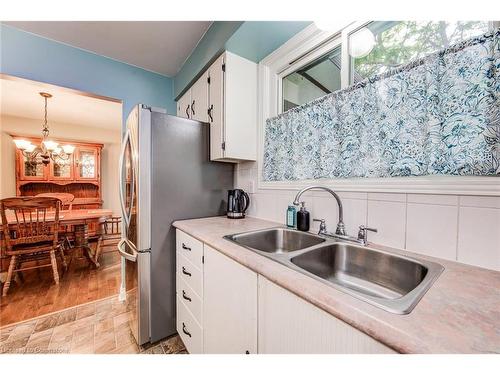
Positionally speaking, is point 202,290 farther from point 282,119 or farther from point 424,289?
point 282,119

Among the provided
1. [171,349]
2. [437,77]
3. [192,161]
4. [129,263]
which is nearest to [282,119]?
[192,161]

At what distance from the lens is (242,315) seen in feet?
2.80

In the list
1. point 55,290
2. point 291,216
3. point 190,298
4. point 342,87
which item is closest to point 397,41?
point 342,87

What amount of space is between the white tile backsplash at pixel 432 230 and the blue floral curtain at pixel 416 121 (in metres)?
0.16

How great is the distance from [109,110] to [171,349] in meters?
3.53

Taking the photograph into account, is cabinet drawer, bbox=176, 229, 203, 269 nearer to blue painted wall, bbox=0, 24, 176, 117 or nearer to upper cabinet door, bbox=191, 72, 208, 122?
upper cabinet door, bbox=191, 72, 208, 122

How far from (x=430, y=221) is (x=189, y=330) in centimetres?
142

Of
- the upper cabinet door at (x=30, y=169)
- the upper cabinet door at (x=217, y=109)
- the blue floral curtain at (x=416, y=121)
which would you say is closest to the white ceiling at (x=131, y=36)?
the upper cabinet door at (x=217, y=109)

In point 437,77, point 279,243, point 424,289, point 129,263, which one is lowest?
point 129,263

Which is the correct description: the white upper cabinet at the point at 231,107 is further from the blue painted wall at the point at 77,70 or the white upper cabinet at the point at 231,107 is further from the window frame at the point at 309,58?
the blue painted wall at the point at 77,70

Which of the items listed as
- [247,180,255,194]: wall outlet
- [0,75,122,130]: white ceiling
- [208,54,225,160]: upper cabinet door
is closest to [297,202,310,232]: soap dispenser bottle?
[247,180,255,194]: wall outlet

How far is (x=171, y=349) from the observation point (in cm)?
140

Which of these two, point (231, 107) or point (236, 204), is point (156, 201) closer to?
point (236, 204)

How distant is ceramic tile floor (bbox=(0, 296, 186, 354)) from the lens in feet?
4.56
